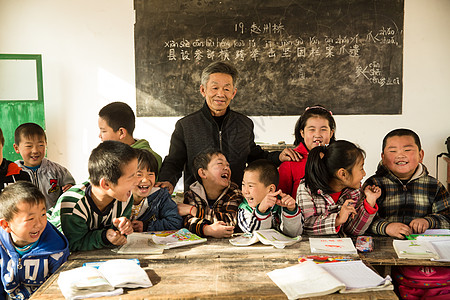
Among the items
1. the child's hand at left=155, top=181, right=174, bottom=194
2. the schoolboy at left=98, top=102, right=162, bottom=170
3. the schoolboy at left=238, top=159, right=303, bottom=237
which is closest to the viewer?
the schoolboy at left=238, top=159, right=303, bottom=237

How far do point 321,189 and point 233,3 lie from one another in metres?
3.33

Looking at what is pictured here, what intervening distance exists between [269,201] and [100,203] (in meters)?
0.78

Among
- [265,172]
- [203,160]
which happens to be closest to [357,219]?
[265,172]

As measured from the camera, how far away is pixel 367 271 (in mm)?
1715

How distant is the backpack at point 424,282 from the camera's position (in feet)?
7.06

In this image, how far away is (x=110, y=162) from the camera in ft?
6.64

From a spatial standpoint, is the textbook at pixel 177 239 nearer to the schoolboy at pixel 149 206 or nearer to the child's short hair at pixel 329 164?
the schoolboy at pixel 149 206

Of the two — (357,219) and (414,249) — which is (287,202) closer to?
(357,219)

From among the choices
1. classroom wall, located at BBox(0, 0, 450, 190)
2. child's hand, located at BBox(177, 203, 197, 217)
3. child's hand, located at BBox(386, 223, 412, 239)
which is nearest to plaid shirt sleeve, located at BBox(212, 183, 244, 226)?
child's hand, located at BBox(177, 203, 197, 217)

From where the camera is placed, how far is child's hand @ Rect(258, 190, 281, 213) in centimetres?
219

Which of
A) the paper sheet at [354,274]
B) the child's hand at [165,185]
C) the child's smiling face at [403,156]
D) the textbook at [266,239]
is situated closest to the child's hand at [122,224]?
the textbook at [266,239]

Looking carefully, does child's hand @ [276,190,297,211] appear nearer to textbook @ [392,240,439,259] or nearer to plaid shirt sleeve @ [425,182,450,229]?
textbook @ [392,240,439,259]

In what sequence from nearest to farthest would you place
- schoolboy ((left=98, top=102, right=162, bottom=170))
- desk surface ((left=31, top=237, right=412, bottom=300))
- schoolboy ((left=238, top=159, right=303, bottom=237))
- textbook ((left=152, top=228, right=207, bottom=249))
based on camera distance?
desk surface ((left=31, top=237, right=412, bottom=300)) → textbook ((left=152, top=228, right=207, bottom=249)) → schoolboy ((left=238, top=159, right=303, bottom=237)) → schoolboy ((left=98, top=102, right=162, bottom=170))

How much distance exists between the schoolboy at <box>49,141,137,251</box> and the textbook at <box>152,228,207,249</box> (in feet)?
0.55
